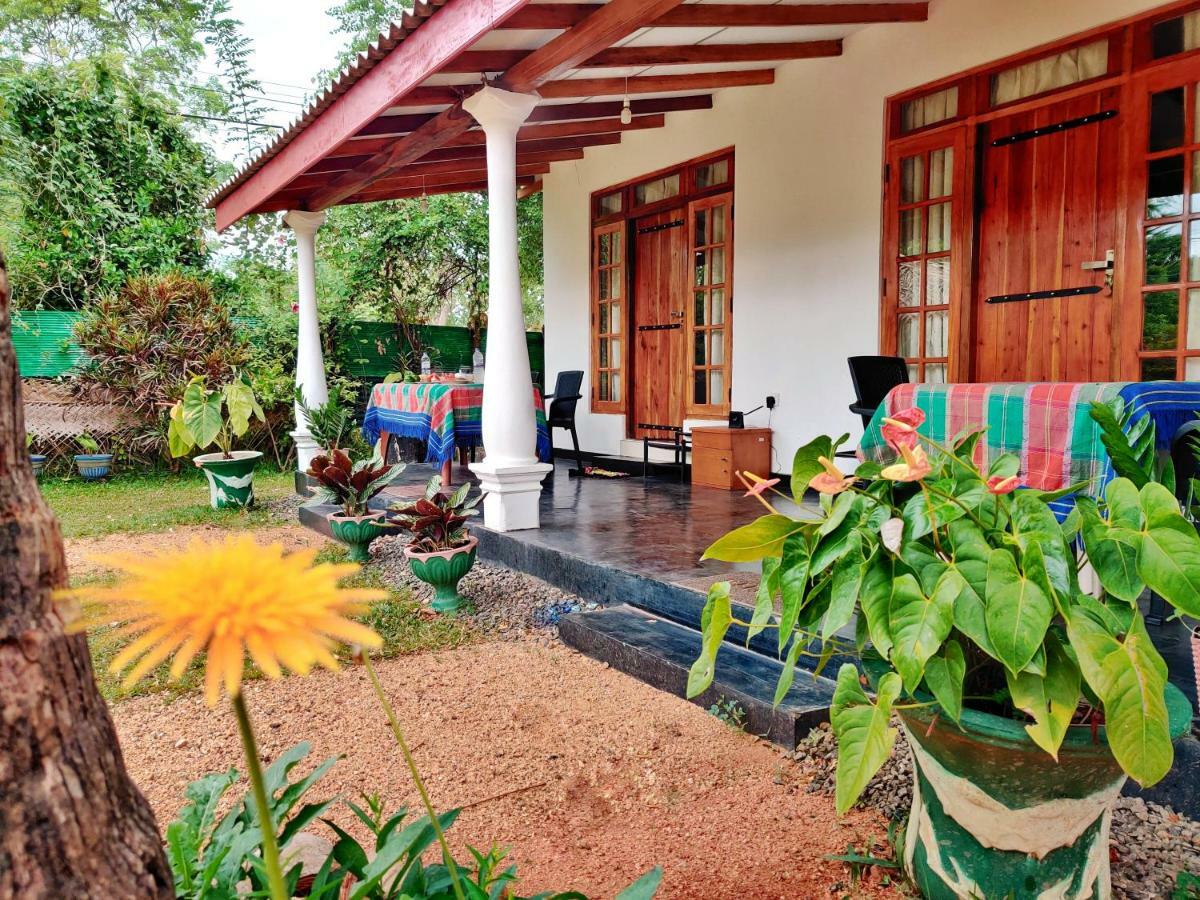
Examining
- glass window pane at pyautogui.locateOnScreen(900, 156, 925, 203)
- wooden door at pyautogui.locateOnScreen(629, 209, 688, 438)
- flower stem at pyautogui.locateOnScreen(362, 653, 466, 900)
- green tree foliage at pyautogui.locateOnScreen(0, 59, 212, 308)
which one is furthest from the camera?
green tree foliage at pyautogui.locateOnScreen(0, 59, 212, 308)

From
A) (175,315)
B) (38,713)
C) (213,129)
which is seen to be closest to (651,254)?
(175,315)

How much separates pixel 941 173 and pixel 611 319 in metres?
3.44

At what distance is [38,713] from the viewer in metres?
0.51

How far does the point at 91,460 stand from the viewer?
312 inches

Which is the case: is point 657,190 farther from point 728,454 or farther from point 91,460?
point 91,460

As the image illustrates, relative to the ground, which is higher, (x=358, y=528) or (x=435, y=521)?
(x=435, y=521)

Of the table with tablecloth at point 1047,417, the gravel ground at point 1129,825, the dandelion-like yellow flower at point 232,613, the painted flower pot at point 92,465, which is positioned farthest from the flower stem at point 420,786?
the painted flower pot at point 92,465

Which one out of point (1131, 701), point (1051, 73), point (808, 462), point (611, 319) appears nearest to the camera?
point (1131, 701)

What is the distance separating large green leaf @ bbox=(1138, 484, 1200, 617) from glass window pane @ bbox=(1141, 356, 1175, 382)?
10.6ft

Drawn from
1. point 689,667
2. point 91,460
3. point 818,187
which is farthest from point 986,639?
point 91,460

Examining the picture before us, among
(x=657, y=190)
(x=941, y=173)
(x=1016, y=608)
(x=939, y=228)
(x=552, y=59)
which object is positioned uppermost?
(x=657, y=190)

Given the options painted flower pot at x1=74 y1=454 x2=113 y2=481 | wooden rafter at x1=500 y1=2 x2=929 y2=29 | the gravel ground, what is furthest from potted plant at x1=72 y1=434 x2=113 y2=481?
the gravel ground

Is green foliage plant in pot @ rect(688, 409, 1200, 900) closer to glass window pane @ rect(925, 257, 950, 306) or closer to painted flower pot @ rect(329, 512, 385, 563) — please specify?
painted flower pot @ rect(329, 512, 385, 563)

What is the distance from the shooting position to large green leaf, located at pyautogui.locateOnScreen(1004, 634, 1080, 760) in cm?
110
